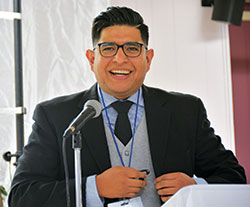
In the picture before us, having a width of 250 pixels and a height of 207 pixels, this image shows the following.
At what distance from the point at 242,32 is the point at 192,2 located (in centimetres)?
62

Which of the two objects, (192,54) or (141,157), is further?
(192,54)

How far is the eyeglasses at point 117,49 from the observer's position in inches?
64.2

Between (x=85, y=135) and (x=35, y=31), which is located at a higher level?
(x=35, y=31)

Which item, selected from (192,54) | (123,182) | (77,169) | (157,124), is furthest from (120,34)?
(192,54)

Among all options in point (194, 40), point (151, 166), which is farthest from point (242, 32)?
point (151, 166)

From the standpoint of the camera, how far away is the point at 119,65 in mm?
1628

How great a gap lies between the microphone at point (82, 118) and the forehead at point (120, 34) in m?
0.59

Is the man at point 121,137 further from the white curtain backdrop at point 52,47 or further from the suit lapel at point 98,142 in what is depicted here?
the white curtain backdrop at point 52,47

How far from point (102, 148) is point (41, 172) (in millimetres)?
276

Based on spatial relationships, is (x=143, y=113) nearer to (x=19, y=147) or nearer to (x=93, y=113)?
(x=93, y=113)

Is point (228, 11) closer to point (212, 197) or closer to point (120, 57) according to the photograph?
point (212, 197)

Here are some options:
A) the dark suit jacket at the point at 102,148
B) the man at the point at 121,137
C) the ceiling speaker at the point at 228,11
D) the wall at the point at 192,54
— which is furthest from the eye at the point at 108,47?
the wall at the point at 192,54

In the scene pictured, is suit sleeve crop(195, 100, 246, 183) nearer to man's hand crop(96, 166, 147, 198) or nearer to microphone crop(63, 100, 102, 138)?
man's hand crop(96, 166, 147, 198)

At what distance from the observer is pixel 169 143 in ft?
5.69
